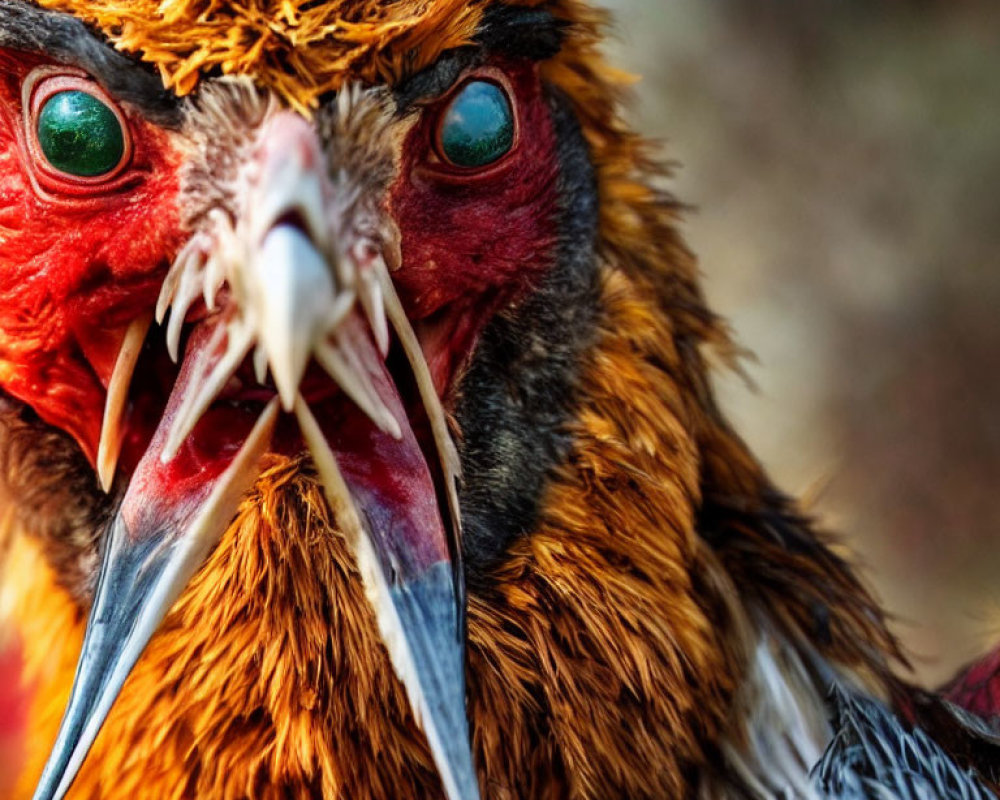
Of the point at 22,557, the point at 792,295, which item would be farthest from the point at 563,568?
the point at 792,295

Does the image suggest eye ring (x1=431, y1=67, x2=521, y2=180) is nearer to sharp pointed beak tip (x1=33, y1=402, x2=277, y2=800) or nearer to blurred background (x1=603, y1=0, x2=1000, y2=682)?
sharp pointed beak tip (x1=33, y1=402, x2=277, y2=800)

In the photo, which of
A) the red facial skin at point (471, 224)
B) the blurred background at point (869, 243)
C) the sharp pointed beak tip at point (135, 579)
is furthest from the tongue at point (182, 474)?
the blurred background at point (869, 243)

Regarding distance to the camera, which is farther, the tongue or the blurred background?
the blurred background

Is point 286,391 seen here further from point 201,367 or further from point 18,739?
point 18,739

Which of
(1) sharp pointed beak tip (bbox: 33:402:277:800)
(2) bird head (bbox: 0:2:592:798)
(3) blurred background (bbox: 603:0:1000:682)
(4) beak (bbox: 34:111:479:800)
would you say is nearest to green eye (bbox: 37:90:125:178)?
(2) bird head (bbox: 0:2:592:798)

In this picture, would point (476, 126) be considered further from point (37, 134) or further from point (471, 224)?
point (37, 134)

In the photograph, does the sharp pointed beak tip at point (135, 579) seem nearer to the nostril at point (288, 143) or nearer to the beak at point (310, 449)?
the beak at point (310, 449)

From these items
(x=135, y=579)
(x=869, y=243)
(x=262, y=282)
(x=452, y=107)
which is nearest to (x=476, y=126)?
(x=452, y=107)
